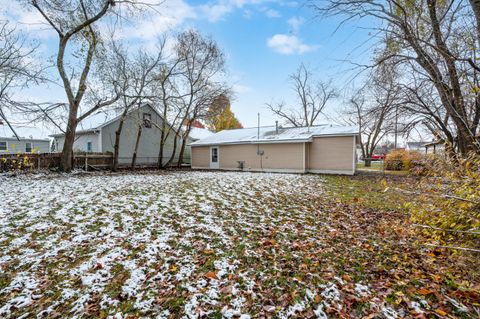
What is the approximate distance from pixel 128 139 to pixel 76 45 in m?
7.82

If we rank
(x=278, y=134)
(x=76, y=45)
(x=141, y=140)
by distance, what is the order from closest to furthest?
(x=76, y=45) → (x=278, y=134) → (x=141, y=140)

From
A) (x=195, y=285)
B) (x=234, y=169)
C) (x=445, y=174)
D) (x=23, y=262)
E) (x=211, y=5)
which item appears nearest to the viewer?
(x=195, y=285)

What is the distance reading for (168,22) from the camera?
11.0 metres

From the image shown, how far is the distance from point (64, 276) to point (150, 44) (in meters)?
15.3

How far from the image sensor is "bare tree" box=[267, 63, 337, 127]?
91.1ft

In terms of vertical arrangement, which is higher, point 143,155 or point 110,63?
point 110,63

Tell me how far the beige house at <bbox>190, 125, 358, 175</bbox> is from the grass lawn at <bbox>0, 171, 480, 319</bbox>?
8966 millimetres

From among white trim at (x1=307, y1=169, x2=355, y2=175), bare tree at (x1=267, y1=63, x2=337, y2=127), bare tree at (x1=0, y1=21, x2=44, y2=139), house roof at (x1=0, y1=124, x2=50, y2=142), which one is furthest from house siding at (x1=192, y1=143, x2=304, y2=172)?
bare tree at (x1=267, y1=63, x2=337, y2=127)

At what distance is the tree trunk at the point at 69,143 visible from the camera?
39.1 feet

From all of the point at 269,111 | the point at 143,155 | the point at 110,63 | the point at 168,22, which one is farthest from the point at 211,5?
the point at 269,111

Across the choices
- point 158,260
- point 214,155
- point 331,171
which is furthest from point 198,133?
point 158,260

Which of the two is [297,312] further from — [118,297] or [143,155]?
[143,155]

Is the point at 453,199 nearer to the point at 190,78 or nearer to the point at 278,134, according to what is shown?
the point at 278,134

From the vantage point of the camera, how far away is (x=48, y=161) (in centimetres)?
1262
